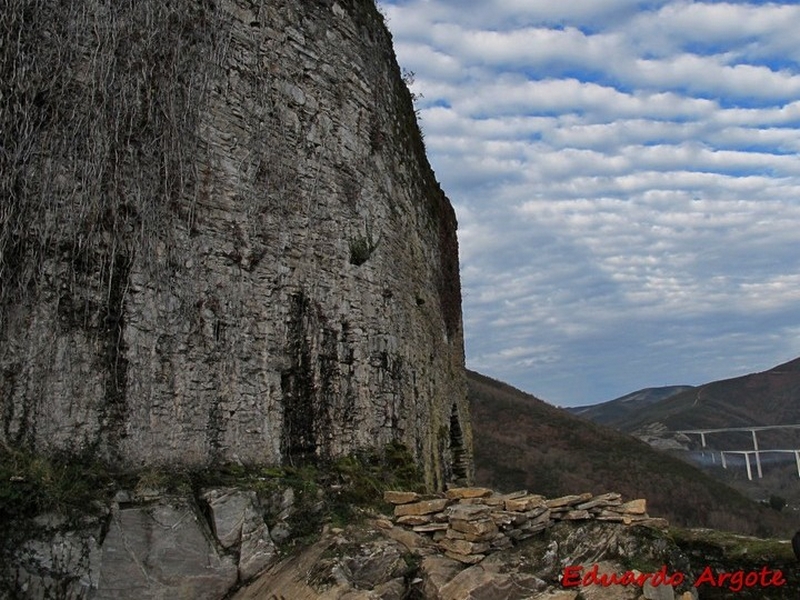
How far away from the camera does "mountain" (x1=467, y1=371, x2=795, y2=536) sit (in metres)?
39.5

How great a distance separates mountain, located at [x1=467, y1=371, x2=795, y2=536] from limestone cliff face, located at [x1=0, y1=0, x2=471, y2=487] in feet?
103

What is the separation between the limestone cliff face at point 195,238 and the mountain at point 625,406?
326 ft

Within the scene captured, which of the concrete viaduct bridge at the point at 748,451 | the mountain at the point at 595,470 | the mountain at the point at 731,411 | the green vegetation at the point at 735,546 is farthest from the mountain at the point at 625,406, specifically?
the green vegetation at the point at 735,546

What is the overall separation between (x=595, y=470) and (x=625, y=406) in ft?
276

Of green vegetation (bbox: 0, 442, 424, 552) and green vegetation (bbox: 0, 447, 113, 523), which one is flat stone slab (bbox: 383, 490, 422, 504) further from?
green vegetation (bbox: 0, 447, 113, 523)

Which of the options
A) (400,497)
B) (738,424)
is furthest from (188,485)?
(738,424)

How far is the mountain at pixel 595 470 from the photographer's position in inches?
1556

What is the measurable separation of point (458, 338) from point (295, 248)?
7424 mm

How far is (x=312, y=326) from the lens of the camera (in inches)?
318

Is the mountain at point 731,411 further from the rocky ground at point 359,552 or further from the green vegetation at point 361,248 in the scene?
the rocky ground at point 359,552

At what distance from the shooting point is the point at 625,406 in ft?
405

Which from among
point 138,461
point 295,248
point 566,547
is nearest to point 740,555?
point 566,547

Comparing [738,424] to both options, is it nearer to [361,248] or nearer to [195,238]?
[361,248]

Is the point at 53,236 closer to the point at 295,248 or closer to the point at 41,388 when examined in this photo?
the point at 41,388
